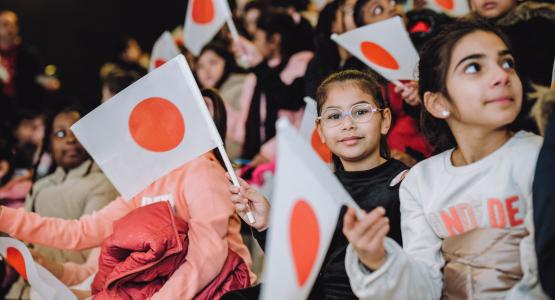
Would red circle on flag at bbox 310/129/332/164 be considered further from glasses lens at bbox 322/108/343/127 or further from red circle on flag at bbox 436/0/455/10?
red circle on flag at bbox 436/0/455/10

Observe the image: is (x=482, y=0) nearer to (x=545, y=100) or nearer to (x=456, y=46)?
(x=456, y=46)

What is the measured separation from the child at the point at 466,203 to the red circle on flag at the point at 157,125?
81cm

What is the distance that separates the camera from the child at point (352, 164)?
1811 millimetres

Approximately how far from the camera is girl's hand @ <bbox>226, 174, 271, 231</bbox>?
1.81 m

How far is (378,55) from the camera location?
92.0 inches

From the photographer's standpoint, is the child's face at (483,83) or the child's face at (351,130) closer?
the child's face at (483,83)

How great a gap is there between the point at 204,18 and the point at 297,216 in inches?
81.0

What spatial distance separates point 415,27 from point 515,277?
168cm

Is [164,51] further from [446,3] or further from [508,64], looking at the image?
[508,64]

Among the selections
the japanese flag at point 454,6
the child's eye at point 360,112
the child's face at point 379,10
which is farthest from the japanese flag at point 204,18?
the child's eye at point 360,112

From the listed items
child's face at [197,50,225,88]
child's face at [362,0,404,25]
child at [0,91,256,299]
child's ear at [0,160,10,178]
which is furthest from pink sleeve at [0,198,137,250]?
child's face at [197,50,225,88]

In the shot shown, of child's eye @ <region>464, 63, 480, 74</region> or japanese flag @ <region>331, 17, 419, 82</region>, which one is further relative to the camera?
japanese flag @ <region>331, 17, 419, 82</region>

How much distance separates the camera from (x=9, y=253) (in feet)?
7.06

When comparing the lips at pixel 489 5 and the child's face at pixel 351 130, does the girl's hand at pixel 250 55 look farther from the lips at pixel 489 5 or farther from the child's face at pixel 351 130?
the child's face at pixel 351 130
